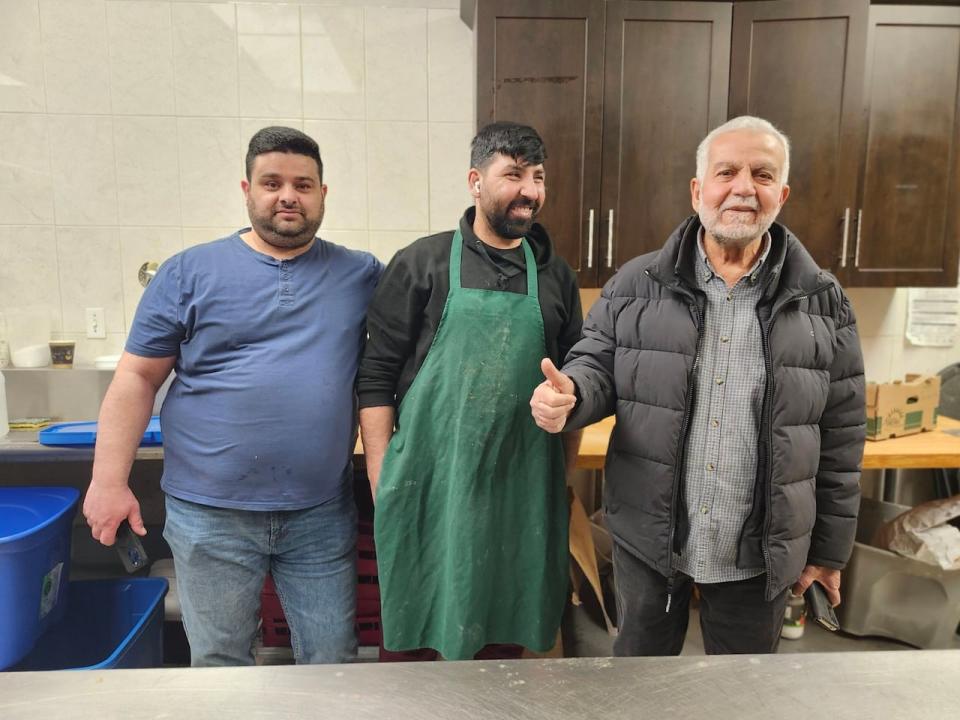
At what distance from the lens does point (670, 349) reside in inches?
50.3

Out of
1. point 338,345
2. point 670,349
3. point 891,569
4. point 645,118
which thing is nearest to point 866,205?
point 645,118

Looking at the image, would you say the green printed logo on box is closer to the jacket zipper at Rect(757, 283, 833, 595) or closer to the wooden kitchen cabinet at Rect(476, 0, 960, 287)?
the wooden kitchen cabinet at Rect(476, 0, 960, 287)

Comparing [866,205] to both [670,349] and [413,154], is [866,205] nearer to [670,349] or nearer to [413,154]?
[670,349]

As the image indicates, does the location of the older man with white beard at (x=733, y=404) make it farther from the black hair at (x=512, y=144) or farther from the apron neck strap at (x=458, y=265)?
the black hair at (x=512, y=144)

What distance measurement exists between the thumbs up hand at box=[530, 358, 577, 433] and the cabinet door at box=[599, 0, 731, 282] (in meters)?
1.10

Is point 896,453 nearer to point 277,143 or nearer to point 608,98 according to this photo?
point 608,98

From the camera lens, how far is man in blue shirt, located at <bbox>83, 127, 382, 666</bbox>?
1.39 m

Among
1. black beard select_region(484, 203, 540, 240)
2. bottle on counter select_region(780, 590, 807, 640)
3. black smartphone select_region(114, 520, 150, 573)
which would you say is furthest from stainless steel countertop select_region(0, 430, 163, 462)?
bottle on counter select_region(780, 590, 807, 640)

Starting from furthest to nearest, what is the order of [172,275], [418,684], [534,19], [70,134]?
[70,134] < [534,19] < [172,275] < [418,684]

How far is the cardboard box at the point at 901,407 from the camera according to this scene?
2047 millimetres

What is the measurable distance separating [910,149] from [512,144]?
167 cm

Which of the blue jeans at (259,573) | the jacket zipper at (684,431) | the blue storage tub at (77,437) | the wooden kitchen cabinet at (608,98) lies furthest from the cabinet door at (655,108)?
the blue storage tub at (77,437)

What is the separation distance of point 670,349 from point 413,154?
1.54 m

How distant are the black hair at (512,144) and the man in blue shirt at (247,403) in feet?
1.32
